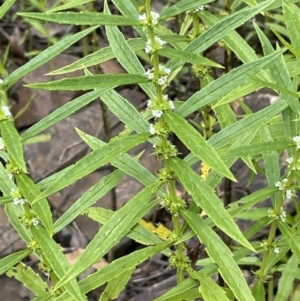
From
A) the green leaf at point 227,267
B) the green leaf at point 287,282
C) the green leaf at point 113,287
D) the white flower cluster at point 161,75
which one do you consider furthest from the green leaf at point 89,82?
the green leaf at point 287,282

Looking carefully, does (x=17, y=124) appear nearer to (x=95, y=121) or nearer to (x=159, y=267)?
(x=95, y=121)

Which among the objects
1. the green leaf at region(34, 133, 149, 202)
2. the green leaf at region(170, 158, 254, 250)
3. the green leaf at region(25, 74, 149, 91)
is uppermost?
the green leaf at region(25, 74, 149, 91)

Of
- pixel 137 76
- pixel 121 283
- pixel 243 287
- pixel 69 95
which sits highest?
pixel 137 76

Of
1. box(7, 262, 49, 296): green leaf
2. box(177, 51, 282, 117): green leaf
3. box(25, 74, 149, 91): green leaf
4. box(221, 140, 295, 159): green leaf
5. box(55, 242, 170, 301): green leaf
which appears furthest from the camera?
box(7, 262, 49, 296): green leaf

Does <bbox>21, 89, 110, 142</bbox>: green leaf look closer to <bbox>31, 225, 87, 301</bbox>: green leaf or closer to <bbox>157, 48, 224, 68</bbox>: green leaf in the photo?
<bbox>157, 48, 224, 68</bbox>: green leaf

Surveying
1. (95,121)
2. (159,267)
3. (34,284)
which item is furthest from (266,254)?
(95,121)

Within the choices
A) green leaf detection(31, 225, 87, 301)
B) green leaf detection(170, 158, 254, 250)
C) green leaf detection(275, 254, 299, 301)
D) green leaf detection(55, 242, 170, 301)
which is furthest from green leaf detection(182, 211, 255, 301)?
green leaf detection(275, 254, 299, 301)
